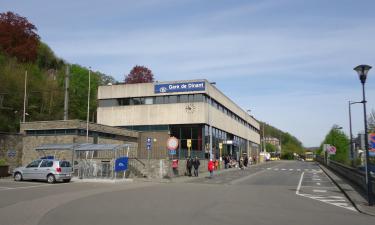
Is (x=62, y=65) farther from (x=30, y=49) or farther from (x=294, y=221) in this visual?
(x=294, y=221)

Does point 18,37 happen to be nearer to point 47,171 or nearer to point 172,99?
point 172,99

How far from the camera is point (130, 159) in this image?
110 ft

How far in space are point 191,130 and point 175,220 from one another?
1539 inches

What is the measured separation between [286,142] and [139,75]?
99079mm

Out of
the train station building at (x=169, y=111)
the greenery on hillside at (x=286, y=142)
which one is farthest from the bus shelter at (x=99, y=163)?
the greenery on hillside at (x=286, y=142)

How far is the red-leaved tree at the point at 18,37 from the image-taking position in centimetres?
6197

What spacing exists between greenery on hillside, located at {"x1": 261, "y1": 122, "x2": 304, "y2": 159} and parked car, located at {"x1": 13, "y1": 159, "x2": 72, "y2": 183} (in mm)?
121181

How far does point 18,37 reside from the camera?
63.6 metres

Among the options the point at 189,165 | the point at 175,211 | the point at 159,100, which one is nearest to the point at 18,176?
the point at 189,165

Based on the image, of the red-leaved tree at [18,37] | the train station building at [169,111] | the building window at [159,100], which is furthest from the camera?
the red-leaved tree at [18,37]

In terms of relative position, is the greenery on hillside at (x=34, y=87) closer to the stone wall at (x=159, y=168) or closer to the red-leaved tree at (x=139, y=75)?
the red-leaved tree at (x=139, y=75)

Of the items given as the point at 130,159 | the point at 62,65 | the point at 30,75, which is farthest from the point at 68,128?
the point at 62,65

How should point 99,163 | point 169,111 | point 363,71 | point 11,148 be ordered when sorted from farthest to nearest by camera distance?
point 169,111 → point 11,148 → point 99,163 → point 363,71

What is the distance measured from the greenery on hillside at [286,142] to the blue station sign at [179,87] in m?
97.5
